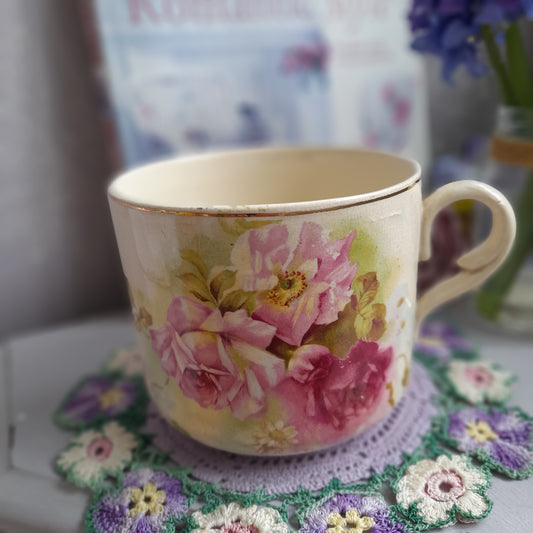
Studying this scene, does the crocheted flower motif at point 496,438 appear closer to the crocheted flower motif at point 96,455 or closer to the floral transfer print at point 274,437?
the floral transfer print at point 274,437

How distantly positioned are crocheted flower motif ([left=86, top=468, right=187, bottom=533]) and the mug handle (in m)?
0.22

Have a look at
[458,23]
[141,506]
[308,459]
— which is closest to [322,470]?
[308,459]

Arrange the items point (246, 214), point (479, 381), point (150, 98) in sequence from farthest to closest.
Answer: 1. point (150, 98)
2. point (479, 381)
3. point (246, 214)

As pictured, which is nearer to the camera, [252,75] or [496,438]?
[496,438]

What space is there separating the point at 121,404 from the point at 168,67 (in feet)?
1.18

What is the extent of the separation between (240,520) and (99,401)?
19 cm

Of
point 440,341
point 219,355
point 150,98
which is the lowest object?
point 440,341

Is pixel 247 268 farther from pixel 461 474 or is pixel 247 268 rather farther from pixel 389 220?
pixel 461 474

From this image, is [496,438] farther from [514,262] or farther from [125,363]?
[125,363]

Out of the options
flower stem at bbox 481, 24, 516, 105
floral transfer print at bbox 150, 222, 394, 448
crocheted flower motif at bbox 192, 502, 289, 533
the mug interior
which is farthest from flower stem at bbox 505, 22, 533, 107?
crocheted flower motif at bbox 192, 502, 289, 533

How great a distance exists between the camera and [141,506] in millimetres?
336

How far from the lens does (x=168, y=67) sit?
0.57m

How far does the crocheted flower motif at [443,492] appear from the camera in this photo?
313 millimetres

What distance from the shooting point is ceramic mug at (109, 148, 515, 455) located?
30cm
